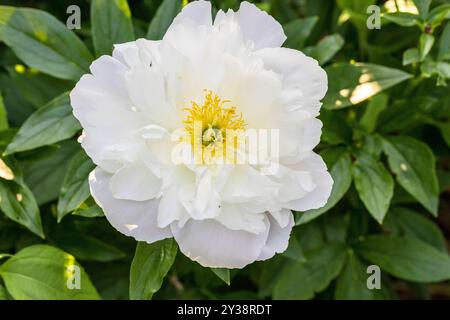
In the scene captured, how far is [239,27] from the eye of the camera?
120 centimetres

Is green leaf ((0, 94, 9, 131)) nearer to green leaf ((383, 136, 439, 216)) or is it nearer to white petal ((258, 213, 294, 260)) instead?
white petal ((258, 213, 294, 260))

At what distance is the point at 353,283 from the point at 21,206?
0.87 meters

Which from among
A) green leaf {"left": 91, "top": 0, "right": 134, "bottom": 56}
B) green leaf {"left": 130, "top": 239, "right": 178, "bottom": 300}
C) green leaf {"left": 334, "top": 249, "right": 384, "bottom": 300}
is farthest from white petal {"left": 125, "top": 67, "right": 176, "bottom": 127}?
green leaf {"left": 334, "top": 249, "right": 384, "bottom": 300}

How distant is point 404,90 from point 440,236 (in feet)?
1.46

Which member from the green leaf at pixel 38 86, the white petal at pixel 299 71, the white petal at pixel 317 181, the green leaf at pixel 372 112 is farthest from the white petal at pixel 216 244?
the green leaf at pixel 38 86

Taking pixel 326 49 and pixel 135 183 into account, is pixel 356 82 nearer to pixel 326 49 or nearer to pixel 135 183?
pixel 326 49

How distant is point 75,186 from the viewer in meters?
1.37

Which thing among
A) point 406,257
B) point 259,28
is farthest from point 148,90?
point 406,257

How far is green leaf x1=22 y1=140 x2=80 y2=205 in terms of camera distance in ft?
5.37

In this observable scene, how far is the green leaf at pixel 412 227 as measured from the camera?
1.88m

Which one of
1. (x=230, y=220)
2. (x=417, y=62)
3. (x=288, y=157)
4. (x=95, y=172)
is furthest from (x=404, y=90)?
(x=95, y=172)

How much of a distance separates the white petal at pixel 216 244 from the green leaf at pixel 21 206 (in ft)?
1.32

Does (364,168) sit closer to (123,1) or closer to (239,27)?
(239,27)

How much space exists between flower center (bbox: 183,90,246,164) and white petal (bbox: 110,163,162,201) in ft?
0.31
